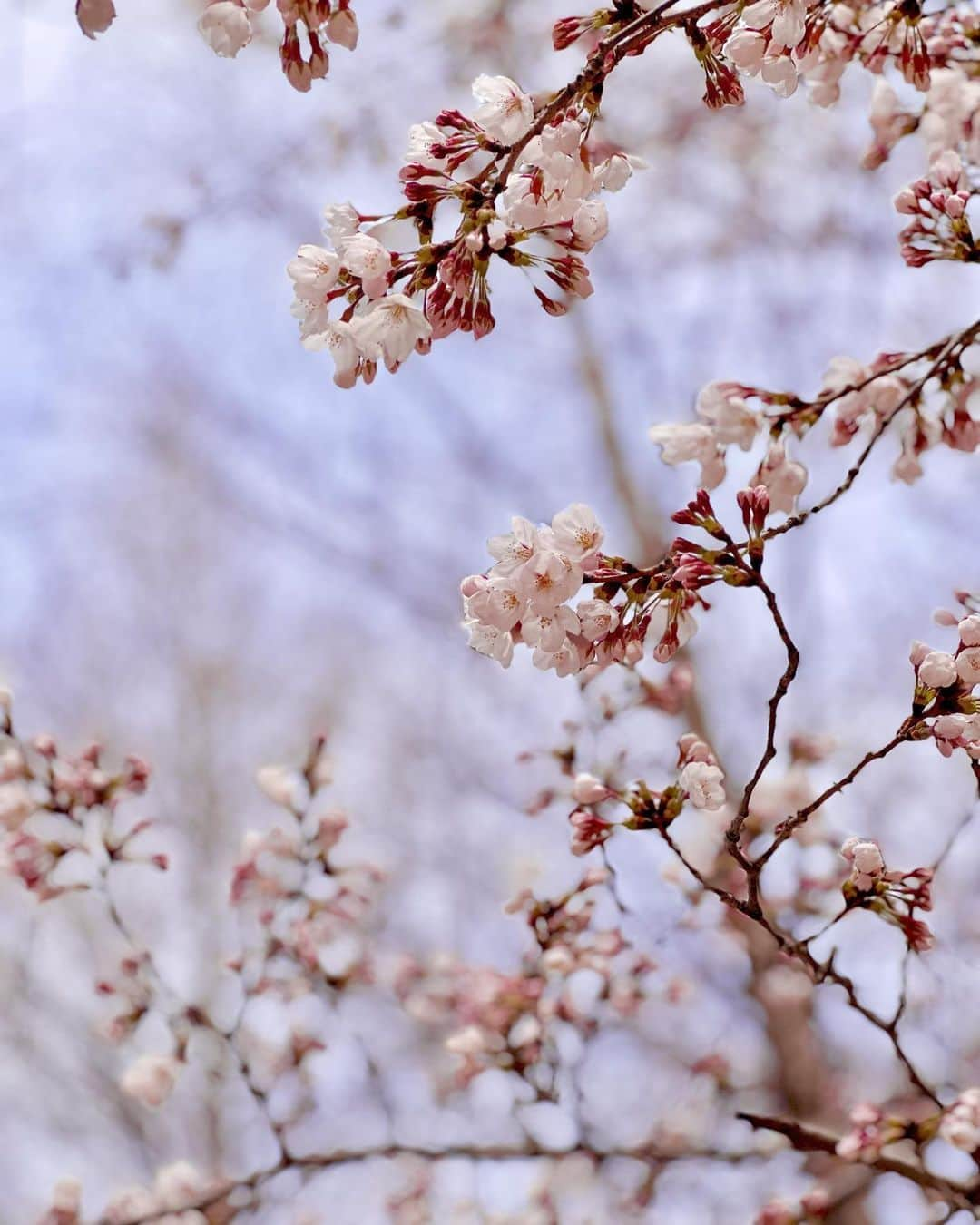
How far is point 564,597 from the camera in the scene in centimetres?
93

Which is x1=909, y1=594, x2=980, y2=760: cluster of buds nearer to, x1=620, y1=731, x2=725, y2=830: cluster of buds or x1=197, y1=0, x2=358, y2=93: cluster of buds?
x1=620, y1=731, x2=725, y2=830: cluster of buds

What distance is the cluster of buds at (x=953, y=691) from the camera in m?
0.93

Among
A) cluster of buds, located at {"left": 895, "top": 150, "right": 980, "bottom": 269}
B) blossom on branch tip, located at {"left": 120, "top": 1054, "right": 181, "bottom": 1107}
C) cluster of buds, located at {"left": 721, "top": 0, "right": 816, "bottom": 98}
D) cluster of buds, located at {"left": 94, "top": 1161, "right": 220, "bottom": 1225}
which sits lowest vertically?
cluster of buds, located at {"left": 94, "top": 1161, "right": 220, "bottom": 1225}

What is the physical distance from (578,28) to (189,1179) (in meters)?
2.19

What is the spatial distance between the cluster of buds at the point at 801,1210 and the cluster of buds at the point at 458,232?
1397mm

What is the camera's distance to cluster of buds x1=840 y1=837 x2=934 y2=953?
1054 mm

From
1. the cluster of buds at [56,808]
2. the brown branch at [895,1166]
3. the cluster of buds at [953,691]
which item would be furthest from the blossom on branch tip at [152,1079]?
the cluster of buds at [953,691]

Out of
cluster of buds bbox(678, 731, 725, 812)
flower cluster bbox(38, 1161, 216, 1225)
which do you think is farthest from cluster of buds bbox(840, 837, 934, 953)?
flower cluster bbox(38, 1161, 216, 1225)

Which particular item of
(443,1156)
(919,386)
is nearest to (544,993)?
(443,1156)

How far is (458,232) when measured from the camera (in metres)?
0.84

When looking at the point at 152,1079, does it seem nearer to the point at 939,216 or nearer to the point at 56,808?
the point at 56,808

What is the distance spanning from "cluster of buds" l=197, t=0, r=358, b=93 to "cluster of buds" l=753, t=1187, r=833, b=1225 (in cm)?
162

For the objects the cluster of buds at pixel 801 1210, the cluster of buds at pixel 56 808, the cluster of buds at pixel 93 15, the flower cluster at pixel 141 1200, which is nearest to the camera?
the cluster of buds at pixel 93 15

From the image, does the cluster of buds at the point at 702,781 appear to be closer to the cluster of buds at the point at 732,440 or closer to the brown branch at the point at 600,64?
the cluster of buds at the point at 732,440
